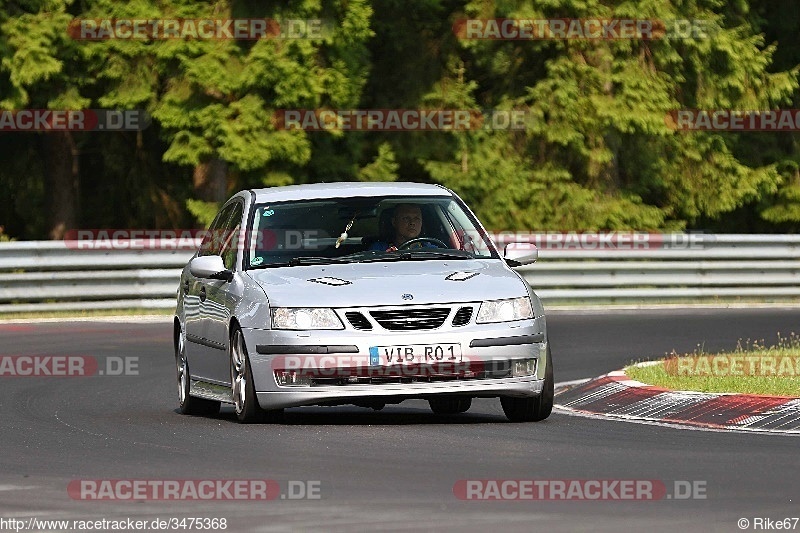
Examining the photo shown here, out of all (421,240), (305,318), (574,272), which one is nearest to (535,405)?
(421,240)

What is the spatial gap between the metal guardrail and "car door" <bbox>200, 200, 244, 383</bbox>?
13195mm

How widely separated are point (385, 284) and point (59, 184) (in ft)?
97.0

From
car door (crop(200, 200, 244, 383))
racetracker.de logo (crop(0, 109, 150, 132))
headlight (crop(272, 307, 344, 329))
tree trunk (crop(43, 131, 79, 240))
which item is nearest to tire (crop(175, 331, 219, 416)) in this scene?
car door (crop(200, 200, 244, 383))

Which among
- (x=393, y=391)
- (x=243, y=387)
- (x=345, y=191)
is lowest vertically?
(x=243, y=387)

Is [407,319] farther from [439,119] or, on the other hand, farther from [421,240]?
[439,119]

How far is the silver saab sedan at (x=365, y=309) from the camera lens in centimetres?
1310

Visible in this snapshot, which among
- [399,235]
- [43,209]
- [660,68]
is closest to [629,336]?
[399,235]

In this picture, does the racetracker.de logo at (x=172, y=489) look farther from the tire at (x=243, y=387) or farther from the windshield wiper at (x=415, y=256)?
the windshield wiper at (x=415, y=256)

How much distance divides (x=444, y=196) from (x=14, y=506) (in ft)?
19.4

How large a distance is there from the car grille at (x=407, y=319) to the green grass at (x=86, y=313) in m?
15.3

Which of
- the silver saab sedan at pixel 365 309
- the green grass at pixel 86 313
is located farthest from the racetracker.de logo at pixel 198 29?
the silver saab sedan at pixel 365 309

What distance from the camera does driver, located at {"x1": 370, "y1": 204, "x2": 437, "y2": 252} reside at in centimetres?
1452

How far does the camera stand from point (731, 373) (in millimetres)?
16516

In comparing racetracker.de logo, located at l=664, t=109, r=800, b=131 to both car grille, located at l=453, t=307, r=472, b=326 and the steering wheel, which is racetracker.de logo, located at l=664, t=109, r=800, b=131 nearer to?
the steering wheel
